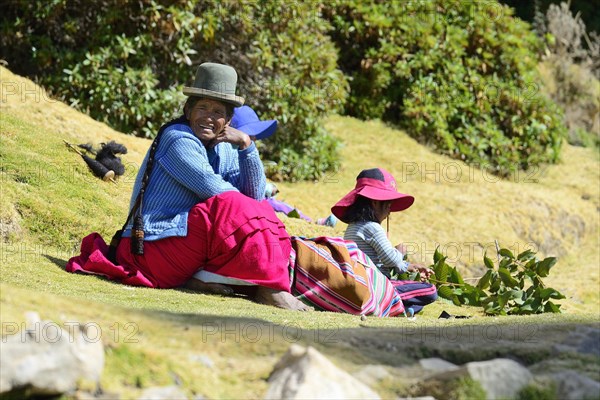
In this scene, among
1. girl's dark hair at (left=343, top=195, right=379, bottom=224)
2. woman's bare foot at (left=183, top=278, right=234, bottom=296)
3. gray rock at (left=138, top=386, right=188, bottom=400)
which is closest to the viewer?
gray rock at (left=138, top=386, right=188, bottom=400)

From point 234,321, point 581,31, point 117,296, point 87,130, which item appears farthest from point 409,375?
point 581,31

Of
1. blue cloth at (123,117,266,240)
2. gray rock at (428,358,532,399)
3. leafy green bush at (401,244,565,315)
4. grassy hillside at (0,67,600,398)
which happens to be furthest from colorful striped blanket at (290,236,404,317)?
gray rock at (428,358,532,399)

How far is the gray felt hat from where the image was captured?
→ 19.6 ft

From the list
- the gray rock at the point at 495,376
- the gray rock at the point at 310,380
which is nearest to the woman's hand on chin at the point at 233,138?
the gray rock at the point at 310,380

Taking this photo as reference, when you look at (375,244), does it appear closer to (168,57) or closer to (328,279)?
(328,279)

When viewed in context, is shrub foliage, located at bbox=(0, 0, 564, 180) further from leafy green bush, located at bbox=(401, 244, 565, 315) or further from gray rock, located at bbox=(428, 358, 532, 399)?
gray rock, located at bbox=(428, 358, 532, 399)

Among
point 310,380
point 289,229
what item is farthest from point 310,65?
point 310,380

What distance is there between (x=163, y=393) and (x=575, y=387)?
155cm

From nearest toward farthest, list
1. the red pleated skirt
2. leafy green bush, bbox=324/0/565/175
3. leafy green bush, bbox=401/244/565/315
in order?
the red pleated skirt → leafy green bush, bbox=401/244/565/315 → leafy green bush, bbox=324/0/565/175

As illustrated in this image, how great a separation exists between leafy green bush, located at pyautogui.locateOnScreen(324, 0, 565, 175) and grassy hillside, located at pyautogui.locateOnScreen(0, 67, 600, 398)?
41 centimetres

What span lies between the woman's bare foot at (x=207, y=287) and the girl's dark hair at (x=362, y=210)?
52.0 inches

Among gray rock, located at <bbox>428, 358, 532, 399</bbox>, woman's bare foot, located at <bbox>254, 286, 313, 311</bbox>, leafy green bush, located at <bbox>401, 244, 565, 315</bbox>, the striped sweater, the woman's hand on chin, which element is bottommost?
leafy green bush, located at <bbox>401, 244, 565, 315</bbox>

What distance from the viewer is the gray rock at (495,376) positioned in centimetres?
350

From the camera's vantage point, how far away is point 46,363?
3186 mm
